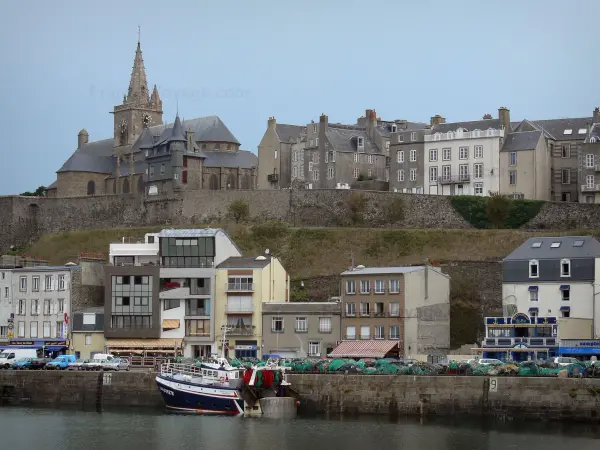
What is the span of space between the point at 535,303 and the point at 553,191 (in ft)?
91.7

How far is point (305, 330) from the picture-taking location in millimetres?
81188

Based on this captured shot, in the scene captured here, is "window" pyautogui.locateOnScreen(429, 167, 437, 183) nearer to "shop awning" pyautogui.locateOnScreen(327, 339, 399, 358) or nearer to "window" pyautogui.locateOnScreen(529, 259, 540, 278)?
"window" pyautogui.locateOnScreen(529, 259, 540, 278)

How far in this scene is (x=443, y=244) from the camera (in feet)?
323

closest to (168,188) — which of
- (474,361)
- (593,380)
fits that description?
(474,361)

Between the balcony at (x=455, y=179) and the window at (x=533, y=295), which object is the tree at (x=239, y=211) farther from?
the window at (x=533, y=295)

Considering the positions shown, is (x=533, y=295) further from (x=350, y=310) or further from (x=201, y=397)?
(x=201, y=397)

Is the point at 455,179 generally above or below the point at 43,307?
above

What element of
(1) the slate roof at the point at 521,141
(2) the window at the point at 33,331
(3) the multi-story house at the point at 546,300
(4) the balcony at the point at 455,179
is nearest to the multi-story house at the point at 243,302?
(2) the window at the point at 33,331

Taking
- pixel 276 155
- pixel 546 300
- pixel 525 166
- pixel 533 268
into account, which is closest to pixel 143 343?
pixel 533 268

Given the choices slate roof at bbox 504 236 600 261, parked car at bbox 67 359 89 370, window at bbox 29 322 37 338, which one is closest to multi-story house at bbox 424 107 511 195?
slate roof at bbox 504 236 600 261

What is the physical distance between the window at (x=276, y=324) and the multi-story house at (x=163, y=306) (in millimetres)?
3972

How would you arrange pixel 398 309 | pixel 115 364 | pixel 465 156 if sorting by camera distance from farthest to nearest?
pixel 465 156
pixel 398 309
pixel 115 364

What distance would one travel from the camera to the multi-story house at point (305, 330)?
3184 inches

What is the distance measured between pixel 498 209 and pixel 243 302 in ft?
87.3
